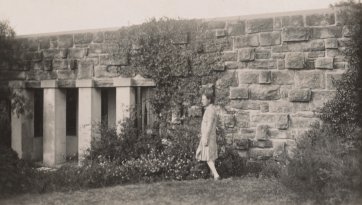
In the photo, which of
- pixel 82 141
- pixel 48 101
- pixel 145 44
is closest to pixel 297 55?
pixel 145 44

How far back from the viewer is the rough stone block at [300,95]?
897 cm

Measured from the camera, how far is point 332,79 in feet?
28.8

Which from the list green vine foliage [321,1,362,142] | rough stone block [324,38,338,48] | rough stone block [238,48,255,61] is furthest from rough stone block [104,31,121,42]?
green vine foliage [321,1,362,142]

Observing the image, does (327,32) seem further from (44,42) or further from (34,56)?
(34,56)

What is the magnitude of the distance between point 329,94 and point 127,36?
4.72m

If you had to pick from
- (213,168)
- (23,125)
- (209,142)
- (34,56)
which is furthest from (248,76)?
(23,125)

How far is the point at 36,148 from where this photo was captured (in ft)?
40.3

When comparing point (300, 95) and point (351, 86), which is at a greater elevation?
point (351, 86)

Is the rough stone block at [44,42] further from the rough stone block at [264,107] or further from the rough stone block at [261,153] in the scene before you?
the rough stone block at [261,153]

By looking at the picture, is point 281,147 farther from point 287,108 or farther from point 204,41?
point 204,41

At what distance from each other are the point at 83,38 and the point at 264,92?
4675mm

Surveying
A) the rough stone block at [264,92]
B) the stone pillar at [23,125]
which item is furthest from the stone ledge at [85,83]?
the rough stone block at [264,92]

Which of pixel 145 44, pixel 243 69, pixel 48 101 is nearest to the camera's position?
pixel 243 69

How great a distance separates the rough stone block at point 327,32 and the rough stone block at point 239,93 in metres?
1.73
